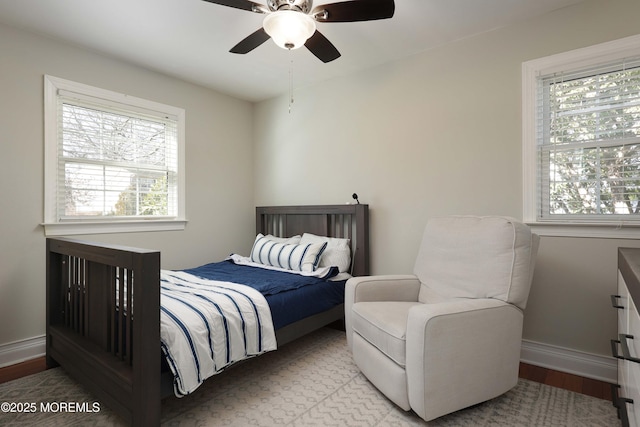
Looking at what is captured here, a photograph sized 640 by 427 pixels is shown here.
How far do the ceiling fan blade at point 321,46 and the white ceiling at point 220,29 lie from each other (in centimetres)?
30

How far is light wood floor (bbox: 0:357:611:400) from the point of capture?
203 centimetres

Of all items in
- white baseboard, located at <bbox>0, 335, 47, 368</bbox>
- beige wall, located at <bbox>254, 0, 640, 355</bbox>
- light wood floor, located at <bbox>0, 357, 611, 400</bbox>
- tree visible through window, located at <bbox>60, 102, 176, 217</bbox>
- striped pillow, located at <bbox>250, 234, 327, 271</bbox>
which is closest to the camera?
light wood floor, located at <bbox>0, 357, 611, 400</bbox>

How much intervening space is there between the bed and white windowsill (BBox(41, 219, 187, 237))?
0.30m

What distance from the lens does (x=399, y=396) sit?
175 centimetres

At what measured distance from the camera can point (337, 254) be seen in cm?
310

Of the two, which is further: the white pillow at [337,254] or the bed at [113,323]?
the white pillow at [337,254]

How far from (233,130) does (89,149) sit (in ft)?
5.08

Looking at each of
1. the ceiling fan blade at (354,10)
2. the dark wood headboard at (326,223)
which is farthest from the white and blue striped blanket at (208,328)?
the ceiling fan blade at (354,10)

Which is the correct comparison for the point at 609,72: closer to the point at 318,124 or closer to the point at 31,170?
the point at 318,124

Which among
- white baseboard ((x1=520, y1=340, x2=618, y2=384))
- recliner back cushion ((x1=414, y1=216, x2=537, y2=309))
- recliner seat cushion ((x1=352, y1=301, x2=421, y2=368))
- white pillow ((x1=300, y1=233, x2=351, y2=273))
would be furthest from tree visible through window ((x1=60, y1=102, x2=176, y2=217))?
white baseboard ((x1=520, y1=340, x2=618, y2=384))

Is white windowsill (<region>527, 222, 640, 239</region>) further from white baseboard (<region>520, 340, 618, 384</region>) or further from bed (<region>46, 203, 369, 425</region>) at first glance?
bed (<region>46, 203, 369, 425</region>)

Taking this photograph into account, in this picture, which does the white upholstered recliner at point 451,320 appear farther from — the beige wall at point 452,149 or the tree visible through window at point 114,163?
the tree visible through window at point 114,163

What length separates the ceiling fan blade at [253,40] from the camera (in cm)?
206

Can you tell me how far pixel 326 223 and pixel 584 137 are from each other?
7.15 ft
